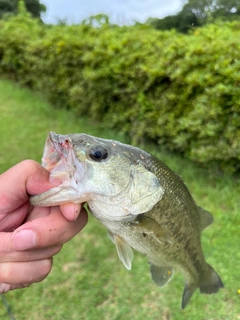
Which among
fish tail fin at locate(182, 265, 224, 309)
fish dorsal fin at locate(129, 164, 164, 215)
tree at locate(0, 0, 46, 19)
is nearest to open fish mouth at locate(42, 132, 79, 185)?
fish dorsal fin at locate(129, 164, 164, 215)

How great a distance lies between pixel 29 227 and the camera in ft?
4.33

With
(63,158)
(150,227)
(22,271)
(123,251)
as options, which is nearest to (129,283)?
(123,251)

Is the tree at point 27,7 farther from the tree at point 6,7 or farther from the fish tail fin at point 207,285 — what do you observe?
the fish tail fin at point 207,285

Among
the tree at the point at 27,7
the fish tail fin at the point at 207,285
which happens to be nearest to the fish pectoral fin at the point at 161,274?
the fish tail fin at the point at 207,285

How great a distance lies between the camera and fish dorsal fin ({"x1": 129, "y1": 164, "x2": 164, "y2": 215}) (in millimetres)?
1461

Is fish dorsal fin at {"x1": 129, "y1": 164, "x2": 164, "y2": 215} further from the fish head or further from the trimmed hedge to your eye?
the trimmed hedge

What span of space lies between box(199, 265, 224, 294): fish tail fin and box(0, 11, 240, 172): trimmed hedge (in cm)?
170

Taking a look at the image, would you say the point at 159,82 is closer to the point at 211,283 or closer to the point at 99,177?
the point at 211,283

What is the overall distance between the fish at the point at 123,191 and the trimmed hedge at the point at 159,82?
6.44 feet

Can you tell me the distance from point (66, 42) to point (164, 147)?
2.71 meters

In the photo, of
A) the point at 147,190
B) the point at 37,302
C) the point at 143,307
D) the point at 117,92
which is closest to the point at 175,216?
the point at 147,190

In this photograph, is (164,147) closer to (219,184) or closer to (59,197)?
(219,184)

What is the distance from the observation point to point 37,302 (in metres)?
2.72

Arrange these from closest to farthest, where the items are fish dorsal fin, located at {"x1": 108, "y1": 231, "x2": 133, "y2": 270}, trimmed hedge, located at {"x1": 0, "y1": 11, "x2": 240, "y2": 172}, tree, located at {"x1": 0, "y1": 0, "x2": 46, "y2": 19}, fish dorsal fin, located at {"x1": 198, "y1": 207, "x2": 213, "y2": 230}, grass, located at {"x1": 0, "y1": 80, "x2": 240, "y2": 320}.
Answer: fish dorsal fin, located at {"x1": 108, "y1": 231, "x2": 133, "y2": 270}
fish dorsal fin, located at {"x1": 198, "y1": 207, "x2": 213, "y2": 230}
grass, located at {"x1": 0, "y1": 80, "x2": 240, "y2": 320}
trimmed hedge, located at {"x1": 0, "y1": 11, "x2": 240, "y2": 172}
tree, located at {"x1": 0, "y1": 0, "x2": 46, "y2": 19}
